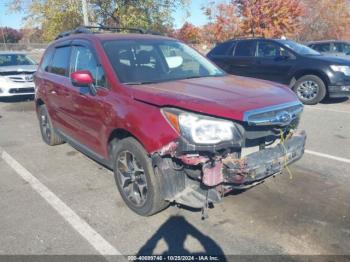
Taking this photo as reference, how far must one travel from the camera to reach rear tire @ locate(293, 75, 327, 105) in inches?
362

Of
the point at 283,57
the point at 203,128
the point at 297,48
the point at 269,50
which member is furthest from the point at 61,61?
the point at 297,48

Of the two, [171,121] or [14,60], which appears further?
[14,60]

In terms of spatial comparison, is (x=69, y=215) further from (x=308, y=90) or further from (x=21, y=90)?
(x=21, y=90)

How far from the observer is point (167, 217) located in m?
3.66

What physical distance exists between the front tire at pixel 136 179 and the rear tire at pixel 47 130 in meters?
2.40

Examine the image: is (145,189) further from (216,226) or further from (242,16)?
(242,16)

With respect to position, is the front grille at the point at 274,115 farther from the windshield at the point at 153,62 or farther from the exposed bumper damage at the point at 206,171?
the windshield at the point at 153,62

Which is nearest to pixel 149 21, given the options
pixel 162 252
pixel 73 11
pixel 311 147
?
pixel 73 11

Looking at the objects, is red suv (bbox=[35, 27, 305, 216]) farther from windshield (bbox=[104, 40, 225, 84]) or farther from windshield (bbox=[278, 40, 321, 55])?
windshield (bbox=[278, 40, 321, 55])

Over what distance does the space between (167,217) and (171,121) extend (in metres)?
1.11

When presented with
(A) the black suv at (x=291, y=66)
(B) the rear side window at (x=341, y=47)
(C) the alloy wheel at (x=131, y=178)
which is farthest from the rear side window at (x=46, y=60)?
(B) the rear side window at (x=341, y=47)

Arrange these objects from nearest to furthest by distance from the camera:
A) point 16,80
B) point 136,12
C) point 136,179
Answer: point 136,179 < point 16,80 < point 136,12

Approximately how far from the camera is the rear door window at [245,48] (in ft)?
33.9

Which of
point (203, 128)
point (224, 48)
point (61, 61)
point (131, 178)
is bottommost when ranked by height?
point (131, 178)
